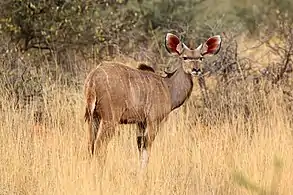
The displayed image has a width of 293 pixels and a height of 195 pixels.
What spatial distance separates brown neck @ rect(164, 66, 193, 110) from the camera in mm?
7844

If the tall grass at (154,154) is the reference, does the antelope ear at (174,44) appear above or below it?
above

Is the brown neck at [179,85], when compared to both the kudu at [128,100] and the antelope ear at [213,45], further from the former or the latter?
the antelope ear at [213,45]

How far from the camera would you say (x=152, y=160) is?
22.7 ft

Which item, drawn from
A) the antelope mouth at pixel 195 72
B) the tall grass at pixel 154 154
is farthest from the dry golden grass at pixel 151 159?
the antelope mouth at pixel 195 72

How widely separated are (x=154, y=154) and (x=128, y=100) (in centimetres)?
58

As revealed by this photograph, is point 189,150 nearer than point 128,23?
Yes

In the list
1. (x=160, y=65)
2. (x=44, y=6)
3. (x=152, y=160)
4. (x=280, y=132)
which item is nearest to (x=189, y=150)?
(x=152, y=160)

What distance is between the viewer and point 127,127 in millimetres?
8156

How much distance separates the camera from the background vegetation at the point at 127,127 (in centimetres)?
611

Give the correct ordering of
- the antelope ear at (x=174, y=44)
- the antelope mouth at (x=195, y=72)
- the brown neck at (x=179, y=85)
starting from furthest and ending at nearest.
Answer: the brown neck at (x=179, y=85), the antelope ear at (x=174, y=44), the antelope mouth at (x=195, y=72)

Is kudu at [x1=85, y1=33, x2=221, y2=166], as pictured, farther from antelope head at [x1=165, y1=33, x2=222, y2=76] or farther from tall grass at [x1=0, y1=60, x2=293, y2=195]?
tall grass at [x1=0, y1=60, x2=293, y2=195]

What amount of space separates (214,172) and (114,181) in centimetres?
98

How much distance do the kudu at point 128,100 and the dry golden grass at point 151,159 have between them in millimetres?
161

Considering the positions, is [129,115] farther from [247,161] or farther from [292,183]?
[292,183]
